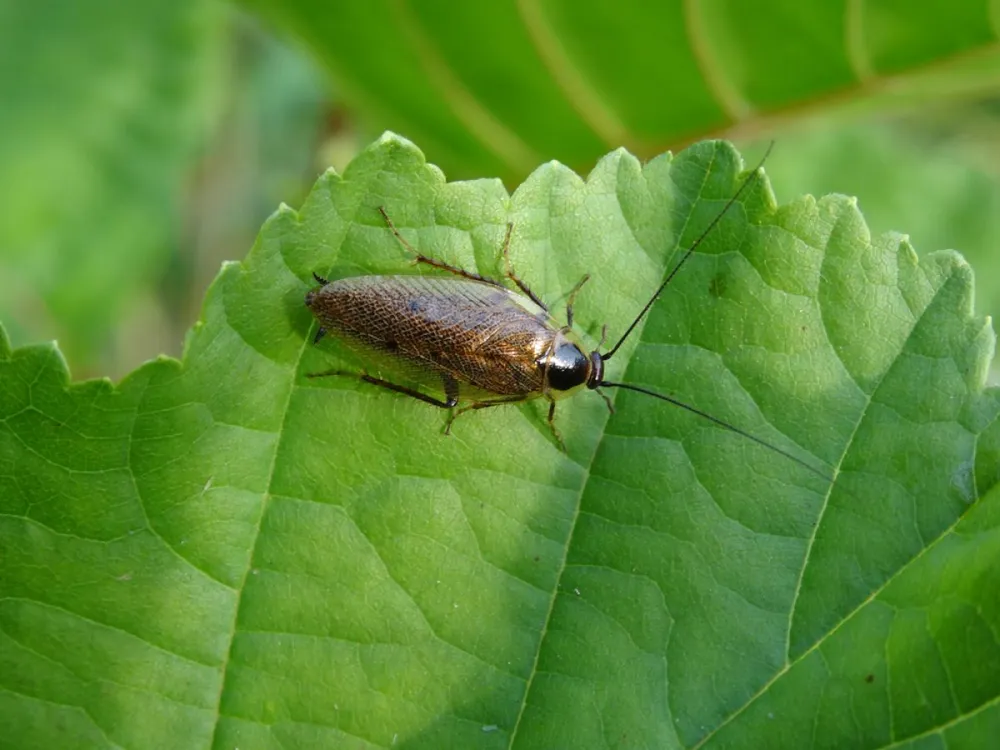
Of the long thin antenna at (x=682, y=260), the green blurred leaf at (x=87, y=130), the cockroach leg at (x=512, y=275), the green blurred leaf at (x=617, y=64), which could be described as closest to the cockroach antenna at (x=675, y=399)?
the long thin antenna at (x=682, y=260)

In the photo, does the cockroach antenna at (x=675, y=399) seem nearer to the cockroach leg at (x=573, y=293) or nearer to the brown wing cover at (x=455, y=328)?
the cockroach leg at (x=573, y=293)

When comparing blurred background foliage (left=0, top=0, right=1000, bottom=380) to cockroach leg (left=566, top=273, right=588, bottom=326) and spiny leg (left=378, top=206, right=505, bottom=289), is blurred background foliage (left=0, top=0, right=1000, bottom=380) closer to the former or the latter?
spiny leg (left=378, top=206, right=505, bottom=289)

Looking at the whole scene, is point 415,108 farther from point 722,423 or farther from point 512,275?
point 722,423

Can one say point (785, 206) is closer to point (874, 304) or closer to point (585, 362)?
point (874, 304)

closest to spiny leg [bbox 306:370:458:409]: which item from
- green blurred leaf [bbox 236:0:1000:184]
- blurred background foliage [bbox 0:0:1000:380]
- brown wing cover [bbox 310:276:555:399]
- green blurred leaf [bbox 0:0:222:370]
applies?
brown wing cover [bbox 310:276:555:399]

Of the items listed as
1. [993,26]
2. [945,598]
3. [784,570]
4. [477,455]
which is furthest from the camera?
[993,26]

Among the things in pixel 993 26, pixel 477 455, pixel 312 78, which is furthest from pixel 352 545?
pixel 312 78
